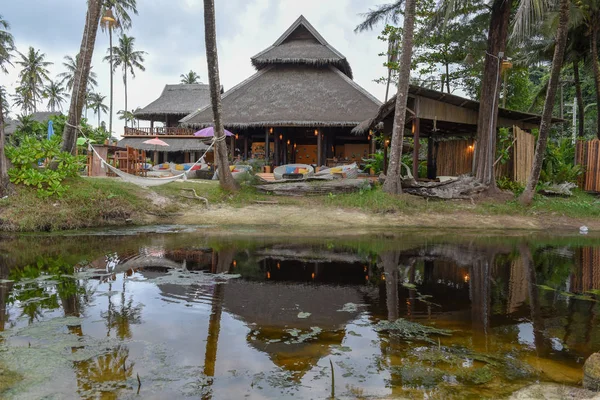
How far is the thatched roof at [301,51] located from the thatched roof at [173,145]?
25.7 ft

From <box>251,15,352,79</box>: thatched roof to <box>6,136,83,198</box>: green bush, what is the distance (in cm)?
1354

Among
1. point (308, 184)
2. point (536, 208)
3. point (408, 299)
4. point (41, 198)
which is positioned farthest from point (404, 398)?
point (536, 208)

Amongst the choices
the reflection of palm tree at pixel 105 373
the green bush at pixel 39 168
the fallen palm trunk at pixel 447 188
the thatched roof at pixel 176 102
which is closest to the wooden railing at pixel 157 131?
the thatched roof at pixel 176 102

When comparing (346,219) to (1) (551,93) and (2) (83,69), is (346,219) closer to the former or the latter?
(1) (551,93)

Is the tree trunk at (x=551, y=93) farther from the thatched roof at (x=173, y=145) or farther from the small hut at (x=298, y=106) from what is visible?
the thatched roof at (x=173, y=145)

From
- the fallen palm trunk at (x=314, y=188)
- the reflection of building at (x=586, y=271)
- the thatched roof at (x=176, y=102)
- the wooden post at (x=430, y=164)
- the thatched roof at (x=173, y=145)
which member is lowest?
the reflection of building at (x=586, y=271)

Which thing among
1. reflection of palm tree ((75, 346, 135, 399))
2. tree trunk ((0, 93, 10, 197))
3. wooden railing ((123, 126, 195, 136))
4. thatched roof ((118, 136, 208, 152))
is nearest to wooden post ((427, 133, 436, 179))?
tree trunk ((0, 93, 10, 197))

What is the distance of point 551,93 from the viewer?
497 inches

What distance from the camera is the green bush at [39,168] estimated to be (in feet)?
35.5

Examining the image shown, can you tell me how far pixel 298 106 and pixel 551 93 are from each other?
11014 millimetres

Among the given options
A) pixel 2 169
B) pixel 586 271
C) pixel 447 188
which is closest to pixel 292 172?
pixel 447 188

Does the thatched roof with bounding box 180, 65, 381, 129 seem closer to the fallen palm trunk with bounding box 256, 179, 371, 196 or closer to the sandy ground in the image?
the fallen palm trunk with bounding box 256, 179, 371, 196

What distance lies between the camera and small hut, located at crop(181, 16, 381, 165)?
66.2ft

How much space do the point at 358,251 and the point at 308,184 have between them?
19.5 feet
